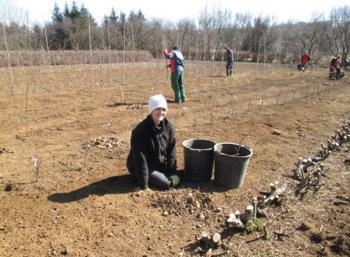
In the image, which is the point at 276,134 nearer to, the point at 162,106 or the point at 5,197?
the point at 162,106

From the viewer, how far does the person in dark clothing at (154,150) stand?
136 inches

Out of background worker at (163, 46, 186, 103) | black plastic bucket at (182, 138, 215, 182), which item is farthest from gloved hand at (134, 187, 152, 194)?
background worker at (163, 46, 186, 103)

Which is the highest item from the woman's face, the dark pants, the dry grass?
the dry grass

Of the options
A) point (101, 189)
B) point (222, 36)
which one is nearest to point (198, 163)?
point (101, 189)

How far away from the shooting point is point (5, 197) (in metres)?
3.51

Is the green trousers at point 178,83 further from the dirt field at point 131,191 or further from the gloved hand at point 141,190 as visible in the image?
the gloved hand at point 141,190

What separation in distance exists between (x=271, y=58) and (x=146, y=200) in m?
30.9

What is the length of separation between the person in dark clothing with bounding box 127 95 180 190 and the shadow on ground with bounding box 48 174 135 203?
7.4 inches

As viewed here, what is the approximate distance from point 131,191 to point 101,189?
1.23ft

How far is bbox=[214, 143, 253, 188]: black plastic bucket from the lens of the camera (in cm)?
361

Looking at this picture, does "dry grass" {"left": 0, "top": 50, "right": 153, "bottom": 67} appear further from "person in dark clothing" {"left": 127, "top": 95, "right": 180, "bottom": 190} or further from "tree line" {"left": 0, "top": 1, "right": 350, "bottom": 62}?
"person in dark clothing" {"left": 127, "top": 95, "right": 180, "bottom": 190}

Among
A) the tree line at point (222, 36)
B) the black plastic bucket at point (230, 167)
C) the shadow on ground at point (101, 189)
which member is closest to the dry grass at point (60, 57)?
the tree line at point (222, 36)

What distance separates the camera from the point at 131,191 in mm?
3627

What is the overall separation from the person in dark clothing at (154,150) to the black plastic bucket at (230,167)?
510 mm
